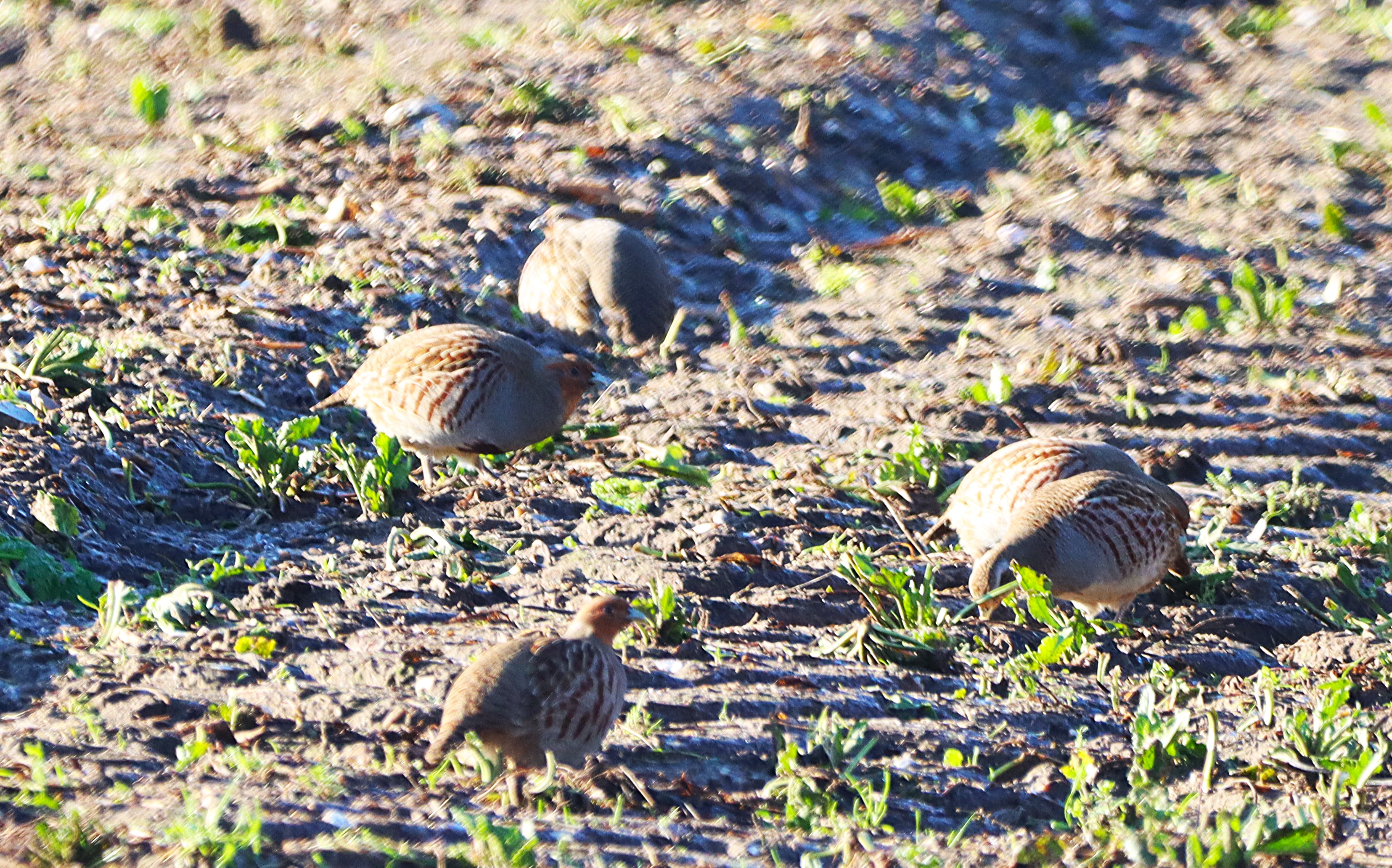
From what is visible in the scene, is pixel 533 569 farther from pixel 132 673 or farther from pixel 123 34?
pixel 123 34

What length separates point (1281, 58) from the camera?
9.88m

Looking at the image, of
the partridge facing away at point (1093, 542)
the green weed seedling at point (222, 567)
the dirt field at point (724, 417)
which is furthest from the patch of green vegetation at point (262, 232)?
the partridge facing away at point (1093, 542)

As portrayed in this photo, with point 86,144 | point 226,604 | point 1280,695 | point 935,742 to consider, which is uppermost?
point 86,144

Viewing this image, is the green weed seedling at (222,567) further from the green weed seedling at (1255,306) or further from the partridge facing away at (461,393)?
the green weed seedling at (1255,306)

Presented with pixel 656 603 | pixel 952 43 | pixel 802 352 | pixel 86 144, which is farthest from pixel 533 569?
pixel 952 43

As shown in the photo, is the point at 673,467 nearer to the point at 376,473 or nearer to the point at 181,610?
the point at 376,473

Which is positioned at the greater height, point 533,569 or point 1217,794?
point 533,569

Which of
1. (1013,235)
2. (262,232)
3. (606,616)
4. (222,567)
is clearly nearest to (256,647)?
(222,567)

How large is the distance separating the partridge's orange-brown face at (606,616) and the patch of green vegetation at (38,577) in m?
1.40

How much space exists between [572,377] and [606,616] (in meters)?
2.01

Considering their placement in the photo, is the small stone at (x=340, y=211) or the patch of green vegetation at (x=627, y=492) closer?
the patch of green vegetation at (x=627, y=492)

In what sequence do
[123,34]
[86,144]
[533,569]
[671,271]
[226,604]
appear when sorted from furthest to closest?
[123,34] < [86,144] < [671,271] < [533,569] < [226,604]

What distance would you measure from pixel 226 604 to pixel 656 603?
1.11 metres

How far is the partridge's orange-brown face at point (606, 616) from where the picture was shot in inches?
138
